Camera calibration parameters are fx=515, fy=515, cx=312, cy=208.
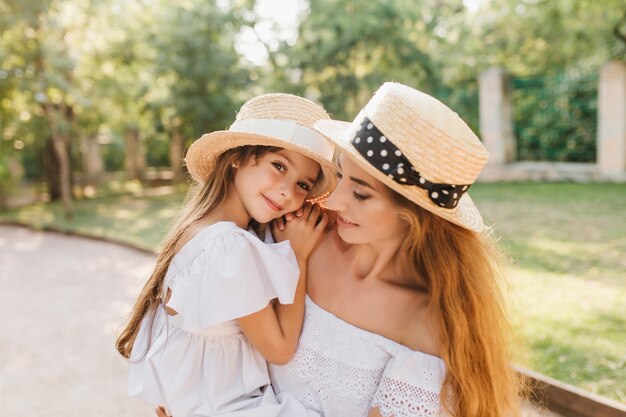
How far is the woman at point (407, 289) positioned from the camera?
5.40 feet

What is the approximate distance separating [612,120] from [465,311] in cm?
1066

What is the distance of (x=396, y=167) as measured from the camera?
1.64m

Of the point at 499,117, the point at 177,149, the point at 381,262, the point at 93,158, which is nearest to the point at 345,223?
the point at 381,262

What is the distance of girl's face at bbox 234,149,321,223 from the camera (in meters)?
2.15

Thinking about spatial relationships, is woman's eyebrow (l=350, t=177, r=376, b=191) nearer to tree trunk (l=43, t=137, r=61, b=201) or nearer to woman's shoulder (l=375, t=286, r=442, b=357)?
woman's shoulder (l=375, t=286, r=442, b=357)

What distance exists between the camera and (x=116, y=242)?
922cm

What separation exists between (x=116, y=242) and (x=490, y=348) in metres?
8.51

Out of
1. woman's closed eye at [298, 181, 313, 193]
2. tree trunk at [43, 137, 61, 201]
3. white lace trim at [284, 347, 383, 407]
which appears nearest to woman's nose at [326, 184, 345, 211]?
woman's closed eye at [298, 181, 313, 193]

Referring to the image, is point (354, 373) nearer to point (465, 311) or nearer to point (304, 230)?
point (465, 311)

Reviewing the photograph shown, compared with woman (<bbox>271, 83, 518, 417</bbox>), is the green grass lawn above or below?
below

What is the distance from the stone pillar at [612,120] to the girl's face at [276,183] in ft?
33.9

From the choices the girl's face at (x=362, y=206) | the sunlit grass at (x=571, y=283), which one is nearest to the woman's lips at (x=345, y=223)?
the girl's face at (x=362, y=206)

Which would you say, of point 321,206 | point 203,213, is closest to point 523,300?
point 321,206

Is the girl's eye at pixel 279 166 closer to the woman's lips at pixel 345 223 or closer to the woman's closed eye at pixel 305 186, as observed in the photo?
the woman's closed eye at pixel 305 186
